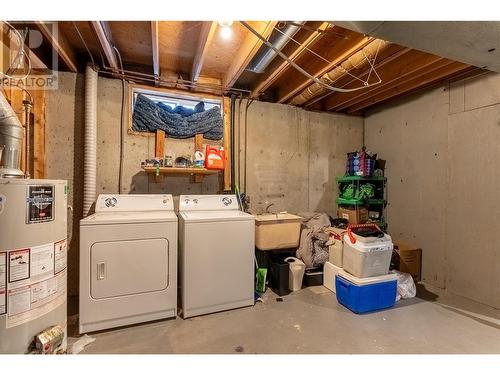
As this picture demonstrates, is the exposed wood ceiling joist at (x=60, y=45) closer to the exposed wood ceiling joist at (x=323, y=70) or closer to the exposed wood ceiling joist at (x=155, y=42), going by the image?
the exposed wood ceiling joist at (x=155, y=42)

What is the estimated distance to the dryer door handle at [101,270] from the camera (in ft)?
6.58

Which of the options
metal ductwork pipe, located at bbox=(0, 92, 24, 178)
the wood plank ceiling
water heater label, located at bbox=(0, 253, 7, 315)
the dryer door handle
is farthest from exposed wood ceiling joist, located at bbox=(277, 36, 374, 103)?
water heater label, located at bbox=(0, 253, 7, 315)

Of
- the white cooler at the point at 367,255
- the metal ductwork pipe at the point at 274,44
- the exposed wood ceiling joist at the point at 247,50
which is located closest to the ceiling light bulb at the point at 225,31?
the exposed wood ceiling joist at the point at 247,50

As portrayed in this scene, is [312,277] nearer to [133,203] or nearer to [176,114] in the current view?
[133,203]

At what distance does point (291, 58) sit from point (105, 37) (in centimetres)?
159

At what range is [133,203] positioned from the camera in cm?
253

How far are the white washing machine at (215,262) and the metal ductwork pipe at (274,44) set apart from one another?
62.5 inches

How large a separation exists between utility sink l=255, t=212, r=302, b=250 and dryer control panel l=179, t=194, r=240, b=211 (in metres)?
0.37

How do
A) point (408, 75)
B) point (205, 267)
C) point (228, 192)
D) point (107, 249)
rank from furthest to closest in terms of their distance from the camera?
point (228, 192), point (408, 75), point (205, 267), point (107, 249)
